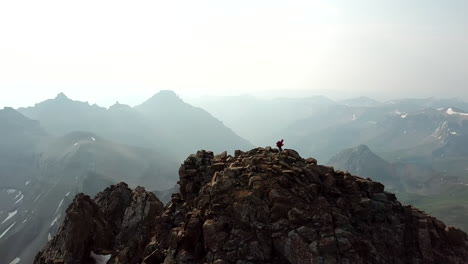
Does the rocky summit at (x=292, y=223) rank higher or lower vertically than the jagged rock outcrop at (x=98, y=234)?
higher

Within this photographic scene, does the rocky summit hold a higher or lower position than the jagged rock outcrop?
higher

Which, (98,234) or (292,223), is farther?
(98,234)

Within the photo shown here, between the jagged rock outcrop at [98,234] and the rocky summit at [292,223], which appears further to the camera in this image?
the jagged rock outcrop at [98,234]

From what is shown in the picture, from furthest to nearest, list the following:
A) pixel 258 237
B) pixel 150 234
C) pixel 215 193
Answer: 1. pixel 150 234
2. pixel 215 193
3. pixel 258 237

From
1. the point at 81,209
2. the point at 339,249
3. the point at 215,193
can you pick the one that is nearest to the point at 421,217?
the point at 339,249

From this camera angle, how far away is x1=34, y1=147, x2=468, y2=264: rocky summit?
29.3 m

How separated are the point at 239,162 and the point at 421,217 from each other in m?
23.5

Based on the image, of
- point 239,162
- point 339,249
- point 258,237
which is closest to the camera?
point 339,249

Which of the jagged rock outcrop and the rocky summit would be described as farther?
the jagged rock outcrop

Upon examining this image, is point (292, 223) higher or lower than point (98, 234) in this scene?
higher

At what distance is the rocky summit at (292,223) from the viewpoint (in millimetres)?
29328

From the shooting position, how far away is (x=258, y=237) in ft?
99.6

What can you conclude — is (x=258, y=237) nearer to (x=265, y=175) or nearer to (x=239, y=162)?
(x=265, y=175)

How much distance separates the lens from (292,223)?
30.8 metres
